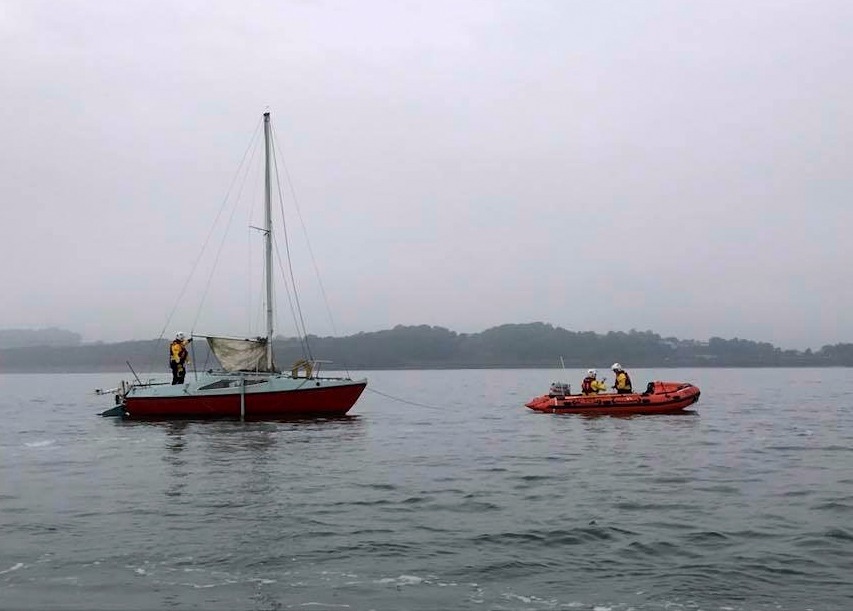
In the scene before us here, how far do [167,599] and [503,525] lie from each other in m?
6.24

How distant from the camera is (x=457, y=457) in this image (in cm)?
2552

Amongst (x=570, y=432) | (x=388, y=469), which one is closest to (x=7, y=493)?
(x=388, y=469)

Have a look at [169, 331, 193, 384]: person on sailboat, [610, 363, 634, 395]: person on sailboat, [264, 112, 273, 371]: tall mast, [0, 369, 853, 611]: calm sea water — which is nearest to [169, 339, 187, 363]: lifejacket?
[169, 331, 193, 384]: person on sailboat

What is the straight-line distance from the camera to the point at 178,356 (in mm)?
37875

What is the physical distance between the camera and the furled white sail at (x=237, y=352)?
123ft

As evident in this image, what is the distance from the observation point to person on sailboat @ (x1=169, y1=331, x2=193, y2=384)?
37781mm

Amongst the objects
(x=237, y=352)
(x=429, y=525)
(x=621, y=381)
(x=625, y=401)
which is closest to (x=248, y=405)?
(x=237, y=352)

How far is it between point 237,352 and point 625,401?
18267 mm

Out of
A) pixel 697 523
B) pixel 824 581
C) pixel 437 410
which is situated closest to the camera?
pixel 824 581

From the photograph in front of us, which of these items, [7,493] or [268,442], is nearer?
[7,493]

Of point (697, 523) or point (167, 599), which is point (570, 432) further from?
point (167, 599)

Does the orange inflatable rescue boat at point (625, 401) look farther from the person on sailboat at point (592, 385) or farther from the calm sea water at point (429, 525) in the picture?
the calm sea water at point (429, 525)

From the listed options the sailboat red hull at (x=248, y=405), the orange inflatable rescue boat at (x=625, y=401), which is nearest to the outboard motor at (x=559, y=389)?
the orange inflatable rescue boat at (x=625, y=401)

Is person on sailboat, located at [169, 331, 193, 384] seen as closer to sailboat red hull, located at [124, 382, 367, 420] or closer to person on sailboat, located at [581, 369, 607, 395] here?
sailboat red hull, located at [124, 382, 367, 420]
